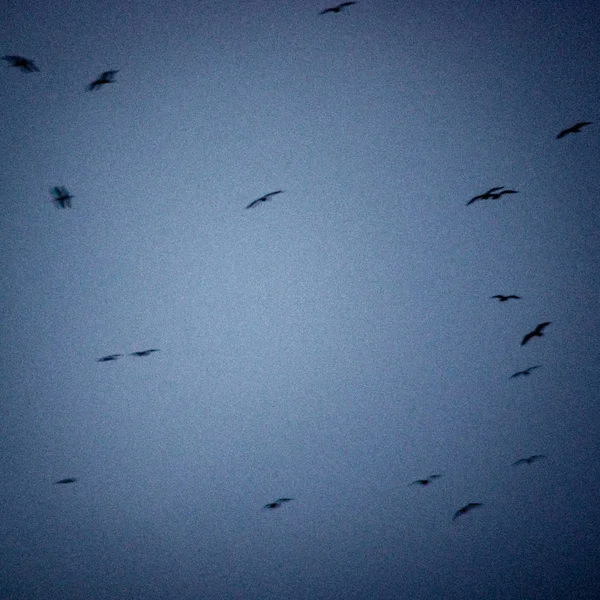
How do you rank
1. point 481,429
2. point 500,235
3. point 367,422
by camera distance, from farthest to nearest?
point 367,422 < point 481,429 < point 500,235

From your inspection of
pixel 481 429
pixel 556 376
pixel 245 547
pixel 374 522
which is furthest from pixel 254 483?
pixel 556 376

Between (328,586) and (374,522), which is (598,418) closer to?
(374,522)

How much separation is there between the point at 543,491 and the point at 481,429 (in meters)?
1.33

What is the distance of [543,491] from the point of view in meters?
6.70

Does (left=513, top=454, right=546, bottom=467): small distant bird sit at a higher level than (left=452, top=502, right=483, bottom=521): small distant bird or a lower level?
higher

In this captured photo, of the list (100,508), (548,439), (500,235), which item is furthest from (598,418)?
(100,508)

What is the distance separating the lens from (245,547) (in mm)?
6992

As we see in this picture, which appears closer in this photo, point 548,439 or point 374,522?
point 548,439

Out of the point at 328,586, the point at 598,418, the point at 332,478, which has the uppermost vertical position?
the point at 598,418

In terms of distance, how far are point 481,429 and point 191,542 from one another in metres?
4.73

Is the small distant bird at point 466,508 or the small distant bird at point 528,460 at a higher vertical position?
the small distant bird at point 528,460

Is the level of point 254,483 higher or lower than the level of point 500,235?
lower

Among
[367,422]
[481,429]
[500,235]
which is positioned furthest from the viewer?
[367,422]

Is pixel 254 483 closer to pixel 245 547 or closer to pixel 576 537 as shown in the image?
pixel 245 547
